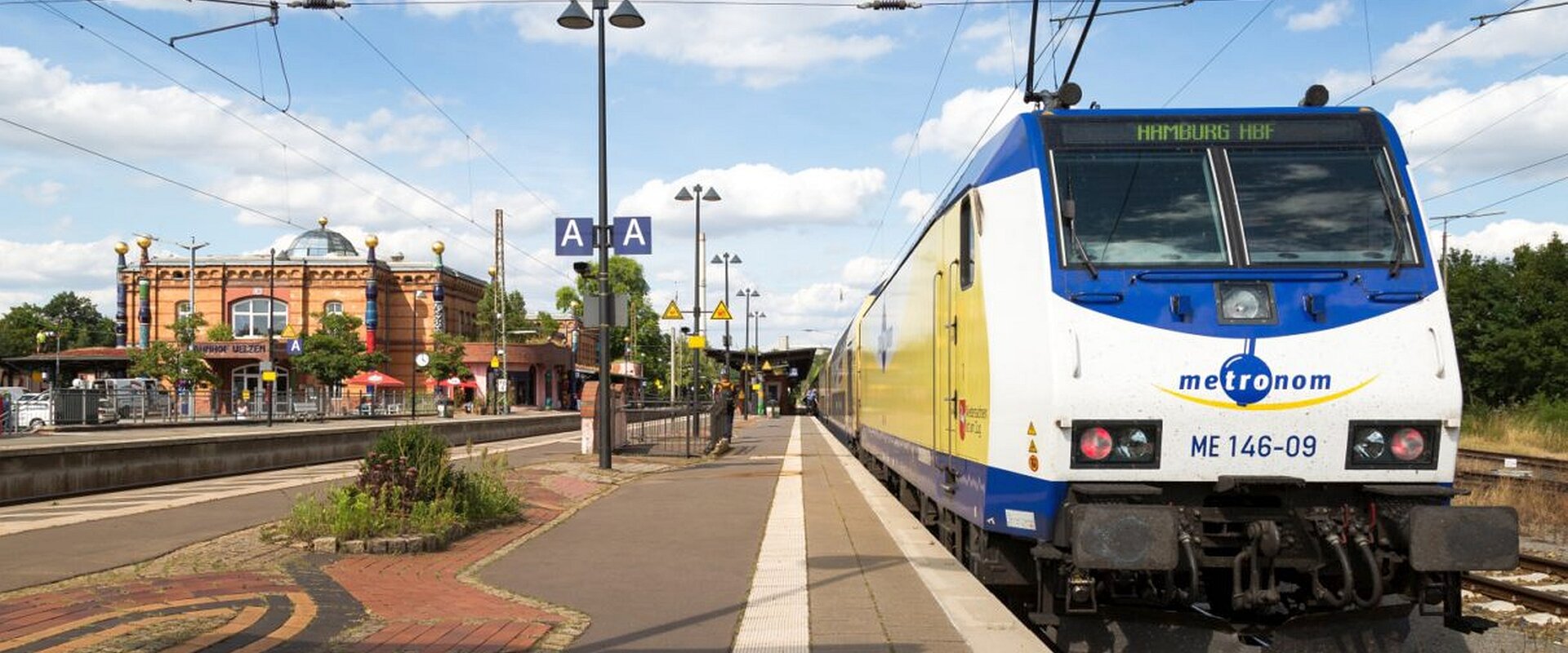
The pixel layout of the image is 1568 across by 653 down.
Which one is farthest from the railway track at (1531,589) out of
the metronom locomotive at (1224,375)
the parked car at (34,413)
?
the parked car at (34,413)

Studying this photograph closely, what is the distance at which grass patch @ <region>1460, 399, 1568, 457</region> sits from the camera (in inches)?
1083

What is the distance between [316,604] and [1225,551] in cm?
485

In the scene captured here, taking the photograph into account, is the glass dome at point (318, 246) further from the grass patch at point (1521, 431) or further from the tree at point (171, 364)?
the grass patch at point (1521, 431)

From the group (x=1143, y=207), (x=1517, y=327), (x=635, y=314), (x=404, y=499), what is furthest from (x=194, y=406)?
(x=635, y=314)

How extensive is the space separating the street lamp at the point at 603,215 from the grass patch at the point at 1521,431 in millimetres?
19589

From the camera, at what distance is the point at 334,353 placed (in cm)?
6131

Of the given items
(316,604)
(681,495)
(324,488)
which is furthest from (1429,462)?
(324,488)

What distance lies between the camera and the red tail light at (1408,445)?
588 cm

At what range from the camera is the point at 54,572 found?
7.76 m

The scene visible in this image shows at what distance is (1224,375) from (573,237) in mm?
14422

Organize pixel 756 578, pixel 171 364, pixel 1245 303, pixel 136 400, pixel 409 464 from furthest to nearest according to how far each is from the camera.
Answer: pixel 171 364
pixel 136 400
pixel 409 464
pixel 756 578
pixel 1245 303

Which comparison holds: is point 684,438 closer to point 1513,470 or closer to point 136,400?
point 1513,470

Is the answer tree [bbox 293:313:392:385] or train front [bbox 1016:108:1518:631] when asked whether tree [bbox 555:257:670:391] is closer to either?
tree [bbox 293:313:392:385]

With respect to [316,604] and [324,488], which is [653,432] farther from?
[316,604]
